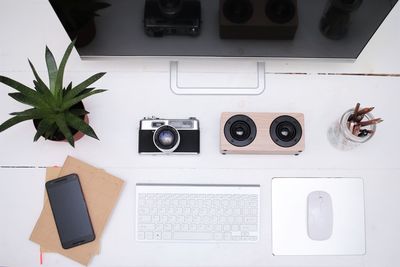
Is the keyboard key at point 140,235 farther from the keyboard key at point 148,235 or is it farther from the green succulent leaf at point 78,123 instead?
the green succulent leaf at point 78,123

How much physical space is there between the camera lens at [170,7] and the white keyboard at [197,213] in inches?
16.1

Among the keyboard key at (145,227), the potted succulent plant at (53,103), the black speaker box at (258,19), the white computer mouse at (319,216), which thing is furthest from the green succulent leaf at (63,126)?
the white computer mouse at (319,216)

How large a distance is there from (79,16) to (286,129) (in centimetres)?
54

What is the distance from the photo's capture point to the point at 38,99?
36.3 inches

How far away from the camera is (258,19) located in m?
0.93

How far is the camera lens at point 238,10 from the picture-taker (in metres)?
0.90

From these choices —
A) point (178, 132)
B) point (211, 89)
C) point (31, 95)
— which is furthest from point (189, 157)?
point (31, 95)

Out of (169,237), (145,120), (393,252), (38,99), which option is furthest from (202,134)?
(393,252)

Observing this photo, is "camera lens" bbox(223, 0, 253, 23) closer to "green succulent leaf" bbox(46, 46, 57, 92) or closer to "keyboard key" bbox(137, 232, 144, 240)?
"green succulent leaf" bbox(46, 46, 57, 92)

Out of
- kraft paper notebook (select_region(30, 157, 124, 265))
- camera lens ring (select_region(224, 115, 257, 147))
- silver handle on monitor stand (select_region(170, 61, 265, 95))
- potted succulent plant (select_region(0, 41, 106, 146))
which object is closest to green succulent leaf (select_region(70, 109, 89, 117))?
potted succulent plant (select_region(0, 41, 106, 146))

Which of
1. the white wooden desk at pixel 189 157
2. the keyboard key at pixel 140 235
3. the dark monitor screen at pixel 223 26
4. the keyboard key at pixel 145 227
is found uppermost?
the dark monitor screen at pixel 223 26

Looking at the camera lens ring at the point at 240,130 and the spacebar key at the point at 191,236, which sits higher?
the camera lens ring at the point at 240,130

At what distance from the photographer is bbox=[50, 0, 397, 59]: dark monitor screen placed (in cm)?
90

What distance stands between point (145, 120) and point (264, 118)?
0.95 feet
